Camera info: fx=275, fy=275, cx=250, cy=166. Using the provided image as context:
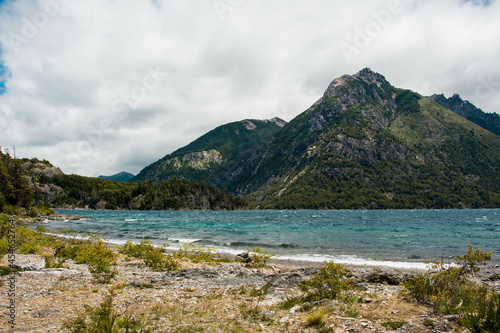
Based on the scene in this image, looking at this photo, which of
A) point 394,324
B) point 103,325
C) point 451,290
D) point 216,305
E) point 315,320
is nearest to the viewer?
point 103,325

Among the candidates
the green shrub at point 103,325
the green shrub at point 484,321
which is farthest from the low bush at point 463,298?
the green shrub at point 103,325

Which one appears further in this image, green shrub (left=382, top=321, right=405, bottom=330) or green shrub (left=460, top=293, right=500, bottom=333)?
green shrub (left=382, top=321, right=405, bottom=330)

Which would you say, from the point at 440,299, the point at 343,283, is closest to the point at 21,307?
the point at 343,283

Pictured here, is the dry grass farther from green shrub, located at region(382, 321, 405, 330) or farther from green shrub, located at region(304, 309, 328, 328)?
green shrub, located at region(382, 321, 405, 330)

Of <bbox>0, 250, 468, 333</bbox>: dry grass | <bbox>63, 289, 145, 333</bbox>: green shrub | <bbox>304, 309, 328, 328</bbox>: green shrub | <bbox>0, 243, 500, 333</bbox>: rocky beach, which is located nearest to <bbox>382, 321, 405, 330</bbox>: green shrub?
<bbox>0, 243, 500, 333</bbox>: rocky beach

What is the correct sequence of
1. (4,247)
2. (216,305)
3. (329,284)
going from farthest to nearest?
1. (4,247)
2. (329,284)
3. (216,305)

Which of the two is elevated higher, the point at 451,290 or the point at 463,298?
the point at 463,298

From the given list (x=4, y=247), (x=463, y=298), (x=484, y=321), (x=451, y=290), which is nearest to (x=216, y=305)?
(x=484, y=321)

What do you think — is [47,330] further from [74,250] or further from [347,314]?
[74,250]

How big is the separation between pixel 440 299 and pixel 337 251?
812 inches

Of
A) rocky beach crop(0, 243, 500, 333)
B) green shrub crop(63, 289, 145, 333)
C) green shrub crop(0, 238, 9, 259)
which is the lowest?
rocky beach crop(0, 243, 500, 333)

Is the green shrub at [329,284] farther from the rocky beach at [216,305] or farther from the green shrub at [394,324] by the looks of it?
the green shrub at [394,324]

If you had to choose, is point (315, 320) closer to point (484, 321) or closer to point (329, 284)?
point (329, 284)

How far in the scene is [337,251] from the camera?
28297 millimetres
